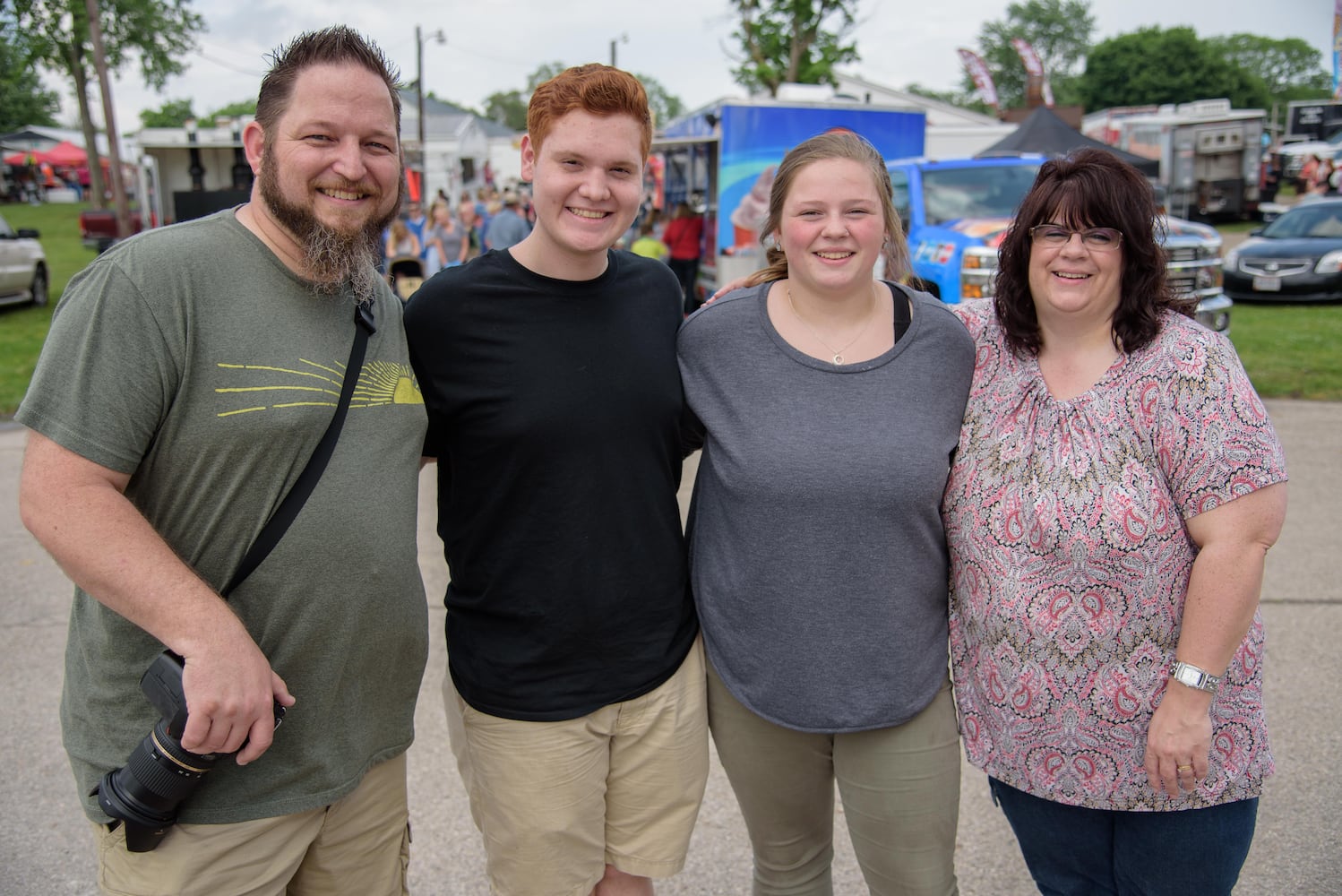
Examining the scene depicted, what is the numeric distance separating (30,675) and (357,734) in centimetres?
297

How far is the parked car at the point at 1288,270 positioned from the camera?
14211 mm

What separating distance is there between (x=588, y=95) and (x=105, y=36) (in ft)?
144

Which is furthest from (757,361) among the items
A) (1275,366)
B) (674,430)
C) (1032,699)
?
(1275,366)

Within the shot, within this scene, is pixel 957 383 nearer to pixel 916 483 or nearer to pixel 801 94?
pixel 916 483

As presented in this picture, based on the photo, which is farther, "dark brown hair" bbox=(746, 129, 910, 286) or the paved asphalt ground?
the paved asphalt ground

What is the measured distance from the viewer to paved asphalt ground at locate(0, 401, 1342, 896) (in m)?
2.86

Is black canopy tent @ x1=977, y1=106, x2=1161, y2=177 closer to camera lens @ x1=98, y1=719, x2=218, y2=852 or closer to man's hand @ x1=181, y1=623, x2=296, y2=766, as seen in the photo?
man's hand @ x1=181, y1=623, x2=296, y2=766

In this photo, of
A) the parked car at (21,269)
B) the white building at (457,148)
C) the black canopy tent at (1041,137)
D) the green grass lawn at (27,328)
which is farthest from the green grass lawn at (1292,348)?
the white building at (457,148)

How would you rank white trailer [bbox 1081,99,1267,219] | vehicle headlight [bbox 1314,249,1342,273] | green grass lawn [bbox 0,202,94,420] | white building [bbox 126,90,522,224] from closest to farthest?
green grass lawn [bbox 0,202,94,420]
white building [bbox 126,90,522,224]
vehicle headlight [bbox 1314,249,1342,273]
white trailer [bbox 1081,99,1267,219]

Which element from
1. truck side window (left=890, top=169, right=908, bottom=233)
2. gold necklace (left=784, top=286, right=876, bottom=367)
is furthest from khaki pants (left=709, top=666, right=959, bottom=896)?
truck side window (left=890, top=169, right=908, bottom=233)

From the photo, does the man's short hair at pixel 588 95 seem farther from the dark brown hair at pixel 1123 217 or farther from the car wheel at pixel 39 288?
the car wheel at pixel 39 288

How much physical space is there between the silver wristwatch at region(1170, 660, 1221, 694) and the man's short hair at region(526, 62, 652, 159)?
63.6 inches

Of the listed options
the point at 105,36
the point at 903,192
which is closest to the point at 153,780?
the point at 903,192

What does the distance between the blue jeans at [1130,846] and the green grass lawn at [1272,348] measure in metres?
8.06
